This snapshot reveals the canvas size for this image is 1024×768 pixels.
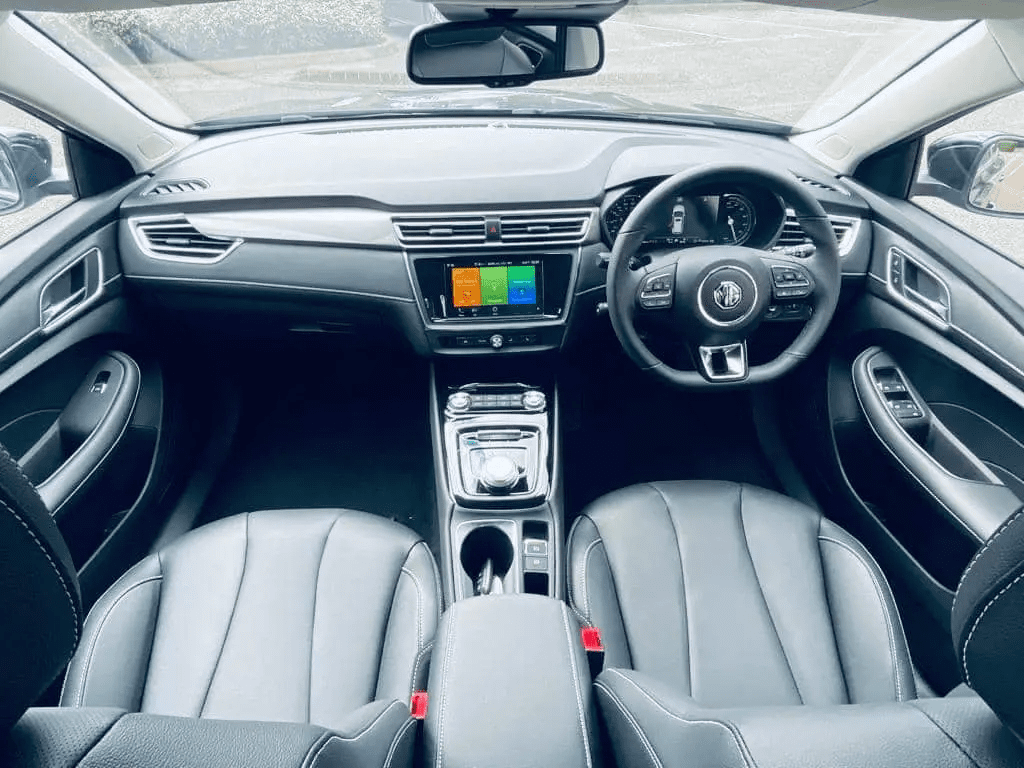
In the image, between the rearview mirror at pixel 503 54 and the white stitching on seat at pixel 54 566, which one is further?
the rearview mirror at pixel 503 54

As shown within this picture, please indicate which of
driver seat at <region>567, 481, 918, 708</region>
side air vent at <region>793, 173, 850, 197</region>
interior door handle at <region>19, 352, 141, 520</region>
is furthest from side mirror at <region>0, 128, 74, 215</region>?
side air vent at <region>793, 173, 850, 197</region>

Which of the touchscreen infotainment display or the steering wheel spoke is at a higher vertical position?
the touchscreen infotainment display

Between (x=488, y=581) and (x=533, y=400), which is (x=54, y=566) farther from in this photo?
(x=533, y=400)

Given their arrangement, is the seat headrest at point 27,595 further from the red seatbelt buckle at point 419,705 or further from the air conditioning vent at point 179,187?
the air conditioning vent at point 179,187

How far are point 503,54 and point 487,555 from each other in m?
1.14

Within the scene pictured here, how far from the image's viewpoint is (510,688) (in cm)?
126

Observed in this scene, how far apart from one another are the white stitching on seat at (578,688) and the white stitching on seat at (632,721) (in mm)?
37

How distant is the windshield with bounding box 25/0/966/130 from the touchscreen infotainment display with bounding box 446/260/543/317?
52 cm

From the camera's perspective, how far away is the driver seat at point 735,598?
179 centimetres

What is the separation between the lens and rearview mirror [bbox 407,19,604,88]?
6.43ft

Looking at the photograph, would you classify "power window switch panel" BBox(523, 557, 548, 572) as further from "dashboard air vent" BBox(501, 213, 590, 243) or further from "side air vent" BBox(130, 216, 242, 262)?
"side air vent" BBox(130, 216, 242, 262)

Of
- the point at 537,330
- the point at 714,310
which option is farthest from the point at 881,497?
the point at 537,330

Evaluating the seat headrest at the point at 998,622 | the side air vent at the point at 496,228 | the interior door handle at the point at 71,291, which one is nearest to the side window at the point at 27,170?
the interior door handle at the point at 71,291

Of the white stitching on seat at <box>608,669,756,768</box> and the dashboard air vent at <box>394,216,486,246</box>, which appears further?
the dashboard air vent at <box>394,216,486,246</box>
